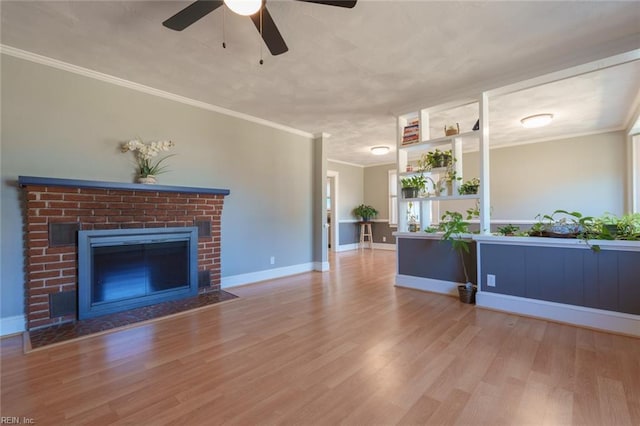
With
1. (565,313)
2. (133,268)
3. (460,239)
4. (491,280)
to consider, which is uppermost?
(460,239)

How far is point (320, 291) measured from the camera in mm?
3979

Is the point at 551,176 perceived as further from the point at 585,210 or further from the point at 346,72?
the point at 346,72

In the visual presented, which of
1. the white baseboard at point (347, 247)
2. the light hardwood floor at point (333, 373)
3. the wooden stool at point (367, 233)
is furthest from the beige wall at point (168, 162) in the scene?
the wooden stool at point (367, 233)

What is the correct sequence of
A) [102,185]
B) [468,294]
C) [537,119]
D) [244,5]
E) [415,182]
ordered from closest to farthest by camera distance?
[244,5] < [102,185] < [468,294] < [415,182] < [537,119]

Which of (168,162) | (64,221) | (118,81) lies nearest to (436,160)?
(168,162)

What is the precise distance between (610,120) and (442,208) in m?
3.31

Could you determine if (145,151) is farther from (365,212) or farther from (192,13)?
(365,212)

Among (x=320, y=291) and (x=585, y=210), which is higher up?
(x=585, y=210)

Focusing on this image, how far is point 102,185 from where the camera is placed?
2908mm

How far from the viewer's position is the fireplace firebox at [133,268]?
2.88 meters

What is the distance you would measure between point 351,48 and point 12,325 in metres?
3.98

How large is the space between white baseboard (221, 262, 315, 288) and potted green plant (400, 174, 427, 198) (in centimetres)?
229

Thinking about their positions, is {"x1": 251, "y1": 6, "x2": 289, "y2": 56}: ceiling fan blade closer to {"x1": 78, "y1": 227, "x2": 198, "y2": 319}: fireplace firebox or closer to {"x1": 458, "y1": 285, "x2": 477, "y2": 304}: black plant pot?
{"x1": 78, "y1": 227, "x2": 198, "y2": 319}: fireplace firebox

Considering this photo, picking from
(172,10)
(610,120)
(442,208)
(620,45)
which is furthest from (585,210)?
(172,10)
